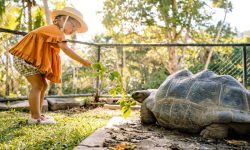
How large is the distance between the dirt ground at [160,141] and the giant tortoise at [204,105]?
0.10m

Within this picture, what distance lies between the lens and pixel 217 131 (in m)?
3.27

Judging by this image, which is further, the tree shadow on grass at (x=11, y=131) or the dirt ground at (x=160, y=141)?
the tree shadow on grass at (x=11, y=131)

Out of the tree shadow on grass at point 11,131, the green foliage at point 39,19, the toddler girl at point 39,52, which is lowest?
the tree shadow on grass at point 11,131

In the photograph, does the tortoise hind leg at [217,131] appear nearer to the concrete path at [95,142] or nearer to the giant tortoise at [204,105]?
the giant tortoise at [204,105]

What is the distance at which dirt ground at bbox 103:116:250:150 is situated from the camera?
9.18ft

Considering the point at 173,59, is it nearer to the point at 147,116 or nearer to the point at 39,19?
the point at 39,19

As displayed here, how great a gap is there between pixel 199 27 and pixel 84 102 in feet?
69.5

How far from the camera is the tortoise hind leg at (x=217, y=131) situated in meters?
3.26

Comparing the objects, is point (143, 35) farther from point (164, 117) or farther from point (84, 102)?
point (164, 117)

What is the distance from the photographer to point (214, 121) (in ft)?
10.6

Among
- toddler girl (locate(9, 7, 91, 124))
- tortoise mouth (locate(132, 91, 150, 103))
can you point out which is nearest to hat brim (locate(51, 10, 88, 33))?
toddler girl (locate(9, 7, 91, 124))

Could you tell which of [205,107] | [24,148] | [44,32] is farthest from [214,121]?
[44,32]

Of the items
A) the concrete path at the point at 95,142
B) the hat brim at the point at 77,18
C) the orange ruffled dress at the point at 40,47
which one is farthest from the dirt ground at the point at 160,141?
the hat brim at the point at 77,18

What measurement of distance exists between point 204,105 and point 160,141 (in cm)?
58
